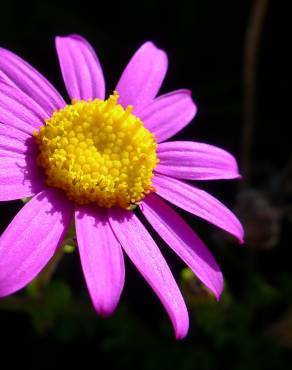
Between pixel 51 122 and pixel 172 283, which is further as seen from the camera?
pixel 51 122

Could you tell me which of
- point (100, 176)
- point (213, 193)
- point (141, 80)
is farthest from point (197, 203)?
point (213, 193)

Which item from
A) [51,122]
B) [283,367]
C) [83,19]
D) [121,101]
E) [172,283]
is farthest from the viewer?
[83,19]

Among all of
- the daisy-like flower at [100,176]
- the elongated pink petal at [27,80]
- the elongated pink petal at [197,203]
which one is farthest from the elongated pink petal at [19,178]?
the elongated pink petal at [197,203]

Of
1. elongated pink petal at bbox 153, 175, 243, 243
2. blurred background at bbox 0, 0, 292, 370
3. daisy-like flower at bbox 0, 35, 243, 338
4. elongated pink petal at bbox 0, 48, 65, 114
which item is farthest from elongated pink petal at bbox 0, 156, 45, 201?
blurred background at bbox 0, 0, 292, 370

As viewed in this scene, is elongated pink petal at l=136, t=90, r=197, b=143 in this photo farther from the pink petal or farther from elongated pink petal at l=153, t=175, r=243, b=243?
the pink petal

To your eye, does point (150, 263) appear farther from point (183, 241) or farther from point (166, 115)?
point (166, 115)

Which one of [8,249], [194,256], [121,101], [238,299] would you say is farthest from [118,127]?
[238,299]

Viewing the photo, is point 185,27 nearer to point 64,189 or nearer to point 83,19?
point 83,19

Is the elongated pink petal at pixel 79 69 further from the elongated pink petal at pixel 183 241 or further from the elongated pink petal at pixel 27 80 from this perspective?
the elongated pink petal at pixel 183 241
